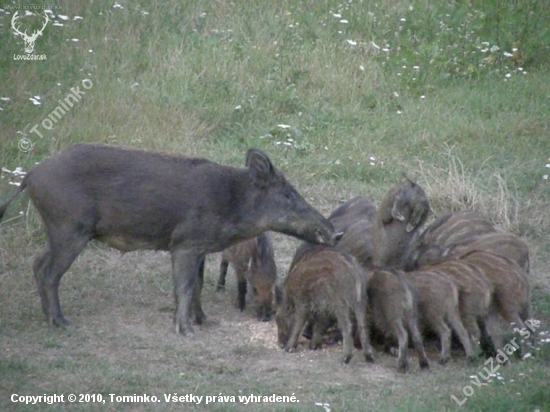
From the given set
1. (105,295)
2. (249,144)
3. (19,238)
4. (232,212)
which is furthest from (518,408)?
(249,144)

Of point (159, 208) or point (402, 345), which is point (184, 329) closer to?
point (159, 208)

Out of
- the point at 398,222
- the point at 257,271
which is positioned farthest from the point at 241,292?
the point at 398,222

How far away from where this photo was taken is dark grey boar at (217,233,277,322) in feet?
29.5

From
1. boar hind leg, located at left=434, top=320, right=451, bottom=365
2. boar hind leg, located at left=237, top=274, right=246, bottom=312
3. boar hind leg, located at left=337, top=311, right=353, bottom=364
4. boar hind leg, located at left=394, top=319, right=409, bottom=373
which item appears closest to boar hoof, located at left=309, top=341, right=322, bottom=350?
boar hind leg, located at left=337, top=311, right=353, bottom=364

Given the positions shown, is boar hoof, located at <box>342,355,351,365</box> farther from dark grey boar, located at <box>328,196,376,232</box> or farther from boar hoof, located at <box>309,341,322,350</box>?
dark grey boar, located at <box>328,196,376,232</box>

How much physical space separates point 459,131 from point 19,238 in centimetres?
561

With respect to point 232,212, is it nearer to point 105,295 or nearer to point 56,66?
point 105,295

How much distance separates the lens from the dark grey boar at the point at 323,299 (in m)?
7.90

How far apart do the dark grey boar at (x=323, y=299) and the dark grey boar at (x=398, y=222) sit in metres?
1.00

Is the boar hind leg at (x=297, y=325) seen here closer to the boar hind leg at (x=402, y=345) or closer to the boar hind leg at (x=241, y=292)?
the boar hind leg at (x=402, y=345)

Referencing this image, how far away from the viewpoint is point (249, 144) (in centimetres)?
1232

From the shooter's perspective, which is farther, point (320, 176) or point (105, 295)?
point (320, 176)

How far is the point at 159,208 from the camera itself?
28.2 ft

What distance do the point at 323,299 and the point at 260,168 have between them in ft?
4.77
